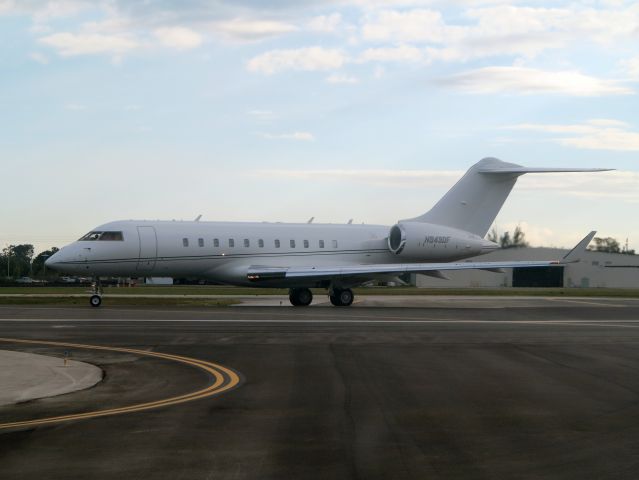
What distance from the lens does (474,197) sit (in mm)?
46656

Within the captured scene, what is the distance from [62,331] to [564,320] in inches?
690

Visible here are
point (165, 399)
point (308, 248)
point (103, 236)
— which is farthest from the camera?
point (308, 248)

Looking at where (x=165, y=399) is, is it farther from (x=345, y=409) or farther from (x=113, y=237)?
(x=113, y=237)

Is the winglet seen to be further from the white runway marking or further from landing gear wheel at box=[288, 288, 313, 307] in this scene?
landing gear wheel at box=[288, 288, 313, 307]

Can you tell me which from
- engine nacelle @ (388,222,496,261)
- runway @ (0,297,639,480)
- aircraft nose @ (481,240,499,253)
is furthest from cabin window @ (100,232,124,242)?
aircraft nose @ (481,240,499,253)

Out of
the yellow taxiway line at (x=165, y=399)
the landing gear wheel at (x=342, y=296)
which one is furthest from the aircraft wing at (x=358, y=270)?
the yellow taxiway line at (x=165, y=399)

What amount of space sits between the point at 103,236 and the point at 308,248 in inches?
394

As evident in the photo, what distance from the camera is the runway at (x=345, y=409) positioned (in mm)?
8797

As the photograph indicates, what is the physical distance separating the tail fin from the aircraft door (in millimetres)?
13878

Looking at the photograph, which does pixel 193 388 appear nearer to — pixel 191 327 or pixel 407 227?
pixel 191 327

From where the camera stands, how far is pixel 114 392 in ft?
45.2

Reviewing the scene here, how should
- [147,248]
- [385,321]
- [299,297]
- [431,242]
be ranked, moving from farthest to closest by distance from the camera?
[431,242] → [299,297] → [147,248] → [385,321]

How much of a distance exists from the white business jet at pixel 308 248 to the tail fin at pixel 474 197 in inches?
2.0

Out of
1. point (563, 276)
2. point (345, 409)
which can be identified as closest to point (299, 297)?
point (345, 409)
